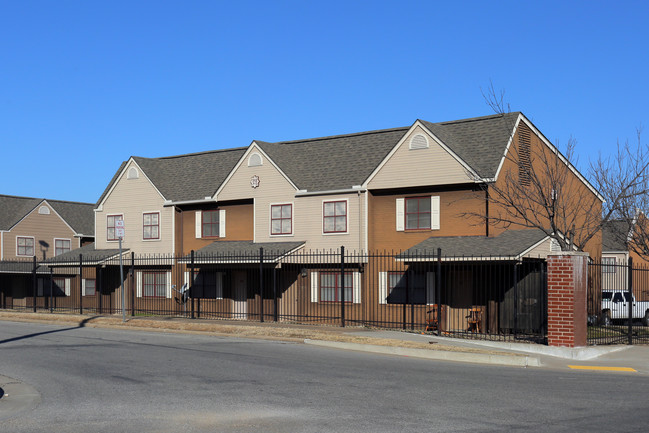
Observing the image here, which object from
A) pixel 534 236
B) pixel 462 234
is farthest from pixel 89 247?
pixel 534 236

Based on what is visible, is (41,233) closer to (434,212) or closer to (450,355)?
Answer: (434,212)

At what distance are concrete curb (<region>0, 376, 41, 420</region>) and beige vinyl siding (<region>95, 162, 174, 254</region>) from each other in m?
24.0

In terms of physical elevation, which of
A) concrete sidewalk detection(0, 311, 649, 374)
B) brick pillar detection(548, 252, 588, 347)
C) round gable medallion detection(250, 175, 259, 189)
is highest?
round gable medallion detection(250, 175, 259, 189)

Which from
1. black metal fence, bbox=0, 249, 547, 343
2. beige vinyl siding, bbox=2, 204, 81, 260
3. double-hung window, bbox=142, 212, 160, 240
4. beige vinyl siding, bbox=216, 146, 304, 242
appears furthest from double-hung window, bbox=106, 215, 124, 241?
beige vinyl siding, bbox=2, 204, 81, 260

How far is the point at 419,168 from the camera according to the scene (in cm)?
2933

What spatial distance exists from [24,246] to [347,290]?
96.7ft

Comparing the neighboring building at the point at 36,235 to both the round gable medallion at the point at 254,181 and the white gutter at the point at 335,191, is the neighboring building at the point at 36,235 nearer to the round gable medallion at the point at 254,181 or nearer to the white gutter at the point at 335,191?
the round gable medallion at the point at 254,181

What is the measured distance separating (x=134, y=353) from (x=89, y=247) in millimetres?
26849

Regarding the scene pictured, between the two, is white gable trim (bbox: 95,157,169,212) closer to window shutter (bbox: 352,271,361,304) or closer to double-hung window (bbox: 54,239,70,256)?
window shutter (bbox: 352,271,361,304)

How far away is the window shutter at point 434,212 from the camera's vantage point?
29250mm

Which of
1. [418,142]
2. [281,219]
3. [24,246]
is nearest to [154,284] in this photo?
[281,219]

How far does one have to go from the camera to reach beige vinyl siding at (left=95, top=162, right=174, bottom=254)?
37094mm

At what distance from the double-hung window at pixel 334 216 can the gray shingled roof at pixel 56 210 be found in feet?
89.1

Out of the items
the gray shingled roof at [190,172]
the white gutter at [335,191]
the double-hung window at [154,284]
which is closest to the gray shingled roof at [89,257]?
the double-hung window at [154,284]
